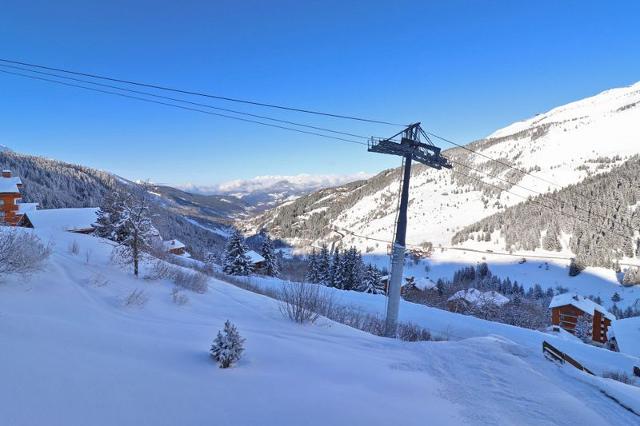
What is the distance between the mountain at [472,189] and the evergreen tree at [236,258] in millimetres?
84851

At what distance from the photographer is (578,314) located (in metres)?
32.5

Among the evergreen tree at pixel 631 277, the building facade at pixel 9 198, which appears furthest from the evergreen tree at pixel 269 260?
the evergreen tree at pixel 631 277

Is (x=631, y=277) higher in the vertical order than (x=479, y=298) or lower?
higher

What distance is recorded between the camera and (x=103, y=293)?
5.78m

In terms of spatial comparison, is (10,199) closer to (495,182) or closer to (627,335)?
(627,335)

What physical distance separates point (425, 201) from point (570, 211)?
72386mm

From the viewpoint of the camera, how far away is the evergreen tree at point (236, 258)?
107ft

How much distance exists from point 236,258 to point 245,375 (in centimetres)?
3065

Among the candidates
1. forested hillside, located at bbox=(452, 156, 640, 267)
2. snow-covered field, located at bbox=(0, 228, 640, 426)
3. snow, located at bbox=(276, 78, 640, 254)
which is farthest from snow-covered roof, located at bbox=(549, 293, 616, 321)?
snow, located at bbox=(276, 78, 640, 254)

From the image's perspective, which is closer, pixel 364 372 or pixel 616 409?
pixel 616 409

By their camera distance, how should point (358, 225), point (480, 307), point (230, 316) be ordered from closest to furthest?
point (230, 316)
point (480, 307)
point (358, 225)

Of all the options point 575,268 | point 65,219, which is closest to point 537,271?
point 575,268

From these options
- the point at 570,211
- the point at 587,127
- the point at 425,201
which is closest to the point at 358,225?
the point at 425,201

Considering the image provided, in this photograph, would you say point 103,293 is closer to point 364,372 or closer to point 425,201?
point 364,372
